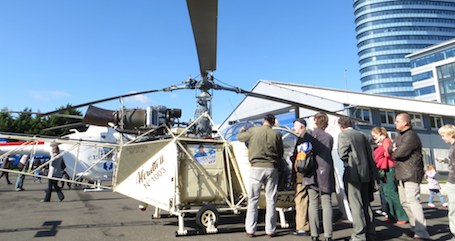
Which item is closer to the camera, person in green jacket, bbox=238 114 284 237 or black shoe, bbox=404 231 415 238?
person in green jacket, bbox=238 114 284 237

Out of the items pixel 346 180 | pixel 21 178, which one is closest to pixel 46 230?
pixel 346 180

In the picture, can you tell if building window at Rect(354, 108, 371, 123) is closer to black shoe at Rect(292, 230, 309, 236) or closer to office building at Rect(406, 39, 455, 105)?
black shoe at Rect(292, 230, 309, 236)

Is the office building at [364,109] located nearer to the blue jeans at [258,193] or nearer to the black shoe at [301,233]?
the black shoe at [301,233]

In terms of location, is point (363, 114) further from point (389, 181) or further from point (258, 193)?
point (258, 193)

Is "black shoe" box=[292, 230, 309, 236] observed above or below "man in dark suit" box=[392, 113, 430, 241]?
below

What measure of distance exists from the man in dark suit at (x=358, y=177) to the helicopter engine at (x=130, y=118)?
347 centimetres

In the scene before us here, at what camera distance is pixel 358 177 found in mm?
4594

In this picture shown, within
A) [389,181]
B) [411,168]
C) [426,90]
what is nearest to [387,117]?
[389,181]

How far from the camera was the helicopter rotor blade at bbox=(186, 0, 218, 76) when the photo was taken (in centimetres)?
382

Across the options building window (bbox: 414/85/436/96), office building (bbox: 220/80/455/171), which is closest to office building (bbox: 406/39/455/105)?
building window (bbox: 414/85/436/96)

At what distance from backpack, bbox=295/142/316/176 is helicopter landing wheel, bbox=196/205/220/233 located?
167cm

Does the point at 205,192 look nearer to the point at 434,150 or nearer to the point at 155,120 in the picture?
the point at 155,120

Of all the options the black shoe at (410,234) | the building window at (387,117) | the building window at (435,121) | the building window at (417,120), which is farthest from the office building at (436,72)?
the black shoe at (410,234)

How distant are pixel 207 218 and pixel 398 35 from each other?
130 metres
